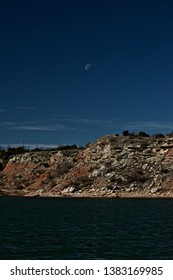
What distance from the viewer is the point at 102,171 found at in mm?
128750

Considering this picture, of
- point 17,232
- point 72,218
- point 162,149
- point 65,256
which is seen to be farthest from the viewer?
point 162,149

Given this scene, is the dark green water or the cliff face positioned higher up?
the cliff face

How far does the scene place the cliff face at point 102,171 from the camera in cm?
11944

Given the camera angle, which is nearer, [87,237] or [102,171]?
[87,237]

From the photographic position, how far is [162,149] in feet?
427

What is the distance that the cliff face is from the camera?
119438mm

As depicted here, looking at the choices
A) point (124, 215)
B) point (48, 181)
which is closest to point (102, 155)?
point (48, 181)

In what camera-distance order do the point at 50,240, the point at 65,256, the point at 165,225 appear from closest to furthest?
1. the point at 65,256
2. the point at 50,240
3. the point at 165,225

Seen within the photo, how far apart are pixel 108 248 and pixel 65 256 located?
4746 mm

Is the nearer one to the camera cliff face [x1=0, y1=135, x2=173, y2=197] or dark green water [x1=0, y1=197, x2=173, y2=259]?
dark green water [x1=0, y1=197, x2=173, y2=259]

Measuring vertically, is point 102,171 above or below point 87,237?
above

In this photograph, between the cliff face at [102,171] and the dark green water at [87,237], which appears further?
the cliff face at [102,171]

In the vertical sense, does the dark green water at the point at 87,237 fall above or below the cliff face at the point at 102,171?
below
